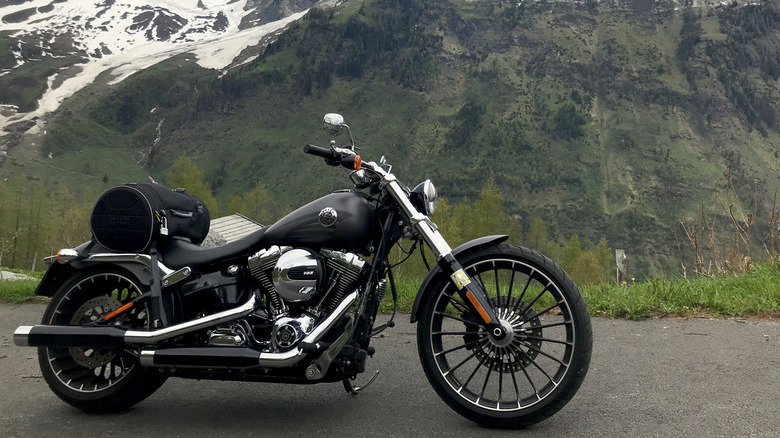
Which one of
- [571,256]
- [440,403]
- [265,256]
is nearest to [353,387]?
[440,403]

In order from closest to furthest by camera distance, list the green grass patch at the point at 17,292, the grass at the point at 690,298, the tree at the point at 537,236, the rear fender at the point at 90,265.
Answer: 1. the rear fender at the point at 90,265
2. the grass at the point at 690,298
3. the green grass patch at the point at 17,292
4. the tree at the point at 537,236

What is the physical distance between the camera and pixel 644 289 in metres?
7.39

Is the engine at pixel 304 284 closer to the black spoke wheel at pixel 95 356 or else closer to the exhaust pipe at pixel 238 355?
the exhaust pipe at pixel 238 355

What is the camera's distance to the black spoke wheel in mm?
4777

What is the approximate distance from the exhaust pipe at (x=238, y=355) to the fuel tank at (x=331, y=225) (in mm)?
354

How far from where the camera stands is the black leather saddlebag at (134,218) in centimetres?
473

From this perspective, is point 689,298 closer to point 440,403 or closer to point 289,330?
point 440,403

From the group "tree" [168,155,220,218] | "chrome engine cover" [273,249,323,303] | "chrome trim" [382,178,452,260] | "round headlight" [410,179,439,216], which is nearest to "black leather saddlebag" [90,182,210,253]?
"chrome engine cover" [273,249,323,303]

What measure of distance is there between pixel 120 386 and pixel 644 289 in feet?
17.3

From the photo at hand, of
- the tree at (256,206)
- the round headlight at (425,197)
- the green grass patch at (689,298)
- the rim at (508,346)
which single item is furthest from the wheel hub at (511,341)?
the tree at (256,206)

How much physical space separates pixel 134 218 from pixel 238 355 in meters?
1.24

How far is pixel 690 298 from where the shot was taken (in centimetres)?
691

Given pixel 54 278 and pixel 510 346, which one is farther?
pixel 54 278

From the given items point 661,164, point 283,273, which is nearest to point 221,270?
point 283,273
